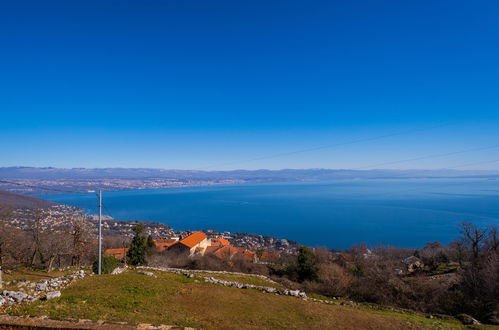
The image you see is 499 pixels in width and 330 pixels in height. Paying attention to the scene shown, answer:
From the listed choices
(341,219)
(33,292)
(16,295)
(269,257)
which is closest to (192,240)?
(269,257)

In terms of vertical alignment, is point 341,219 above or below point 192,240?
below

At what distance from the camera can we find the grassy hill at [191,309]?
30.2 feet

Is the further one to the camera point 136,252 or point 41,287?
point 136,252

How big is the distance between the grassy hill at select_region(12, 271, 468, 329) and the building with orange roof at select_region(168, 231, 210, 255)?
86.0 feet

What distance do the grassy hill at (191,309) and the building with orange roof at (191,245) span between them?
26203 millimetres

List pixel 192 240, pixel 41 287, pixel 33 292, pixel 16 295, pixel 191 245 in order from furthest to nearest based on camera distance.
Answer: pixel 192 240 < pixel 191 245 < pixel 41 287 < pixel 33 292 < pixel 16 295

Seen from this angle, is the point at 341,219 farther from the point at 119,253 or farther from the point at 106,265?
the point at 106,265

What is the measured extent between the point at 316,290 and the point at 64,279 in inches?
687

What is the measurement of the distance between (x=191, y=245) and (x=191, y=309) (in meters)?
30.2

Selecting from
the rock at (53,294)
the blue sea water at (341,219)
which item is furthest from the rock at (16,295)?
the blue sea water at (341,219)

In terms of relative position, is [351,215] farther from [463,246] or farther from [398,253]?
[463,246]

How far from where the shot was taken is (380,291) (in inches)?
731

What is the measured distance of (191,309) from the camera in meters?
10.7

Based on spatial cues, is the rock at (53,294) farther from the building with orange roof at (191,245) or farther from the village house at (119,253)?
the building with orange roof at (191,245)
